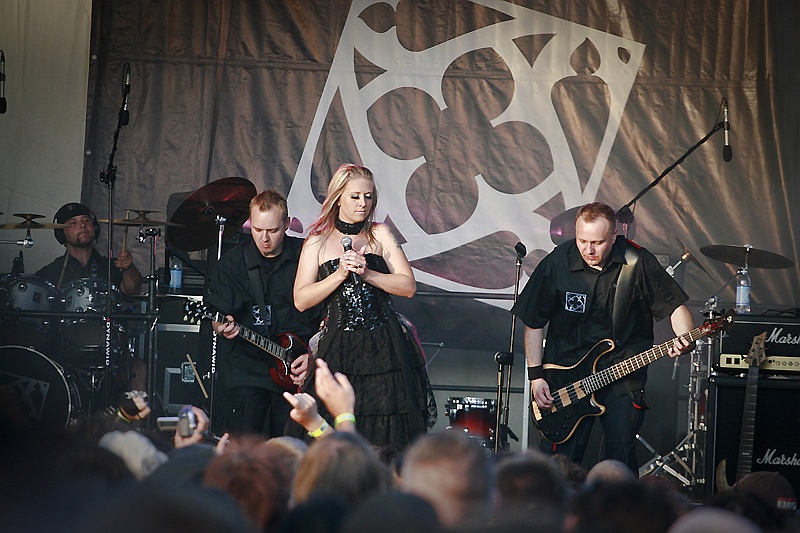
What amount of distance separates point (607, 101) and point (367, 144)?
203cm

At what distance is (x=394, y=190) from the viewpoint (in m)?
8.27

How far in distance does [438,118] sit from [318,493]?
20.9 ft

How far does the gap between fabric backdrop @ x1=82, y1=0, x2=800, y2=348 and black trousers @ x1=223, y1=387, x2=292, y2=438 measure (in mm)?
2503

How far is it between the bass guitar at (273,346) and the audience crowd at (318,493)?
2588mm

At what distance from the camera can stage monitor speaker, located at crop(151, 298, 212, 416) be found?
7816mm

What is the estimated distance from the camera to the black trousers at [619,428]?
233 inches

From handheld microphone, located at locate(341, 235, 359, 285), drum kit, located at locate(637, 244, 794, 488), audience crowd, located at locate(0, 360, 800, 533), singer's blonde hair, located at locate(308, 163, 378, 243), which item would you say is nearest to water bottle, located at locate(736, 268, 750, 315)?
drum kit, located at locate(637, 244, 794, 488)

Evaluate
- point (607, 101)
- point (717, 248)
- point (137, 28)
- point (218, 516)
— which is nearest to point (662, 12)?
point (607, 101)

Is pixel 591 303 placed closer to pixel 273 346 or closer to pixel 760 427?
pixel 760 427

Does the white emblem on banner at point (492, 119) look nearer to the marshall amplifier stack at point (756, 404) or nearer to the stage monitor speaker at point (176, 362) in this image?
the stage monitor speaker at point (176, 362)

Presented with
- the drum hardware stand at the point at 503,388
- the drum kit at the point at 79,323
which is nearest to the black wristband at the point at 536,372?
the drum hardware stand at the point at 503,388

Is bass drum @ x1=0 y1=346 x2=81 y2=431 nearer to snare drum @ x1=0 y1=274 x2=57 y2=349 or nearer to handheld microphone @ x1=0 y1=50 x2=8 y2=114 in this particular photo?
snare drum @ x1=0 y1=274 x2=57 y2=349

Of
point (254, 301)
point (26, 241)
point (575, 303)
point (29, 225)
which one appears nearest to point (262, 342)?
point (254, 301)

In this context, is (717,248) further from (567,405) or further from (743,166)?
(567,405)
